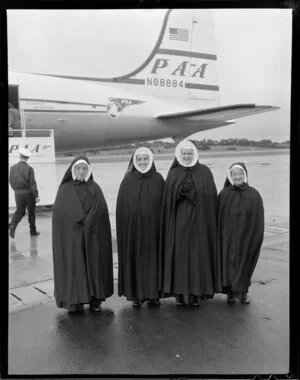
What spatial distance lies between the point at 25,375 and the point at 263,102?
3170 millimetres

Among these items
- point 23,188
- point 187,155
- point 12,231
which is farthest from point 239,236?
point 12,231

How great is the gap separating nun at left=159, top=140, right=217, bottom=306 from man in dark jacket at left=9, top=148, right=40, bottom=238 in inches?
52.7

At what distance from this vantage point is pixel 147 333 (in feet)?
12.0

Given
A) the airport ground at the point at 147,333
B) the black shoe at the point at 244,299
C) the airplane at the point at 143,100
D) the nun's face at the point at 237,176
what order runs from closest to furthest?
the airport ground at the point at 147,333 < the airplane at the point at 143,100 < the nun's face at the point at 237,176 < the black shoe at the point at 244,299

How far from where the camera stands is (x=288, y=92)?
333 cm

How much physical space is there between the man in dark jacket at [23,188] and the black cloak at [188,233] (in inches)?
52.7

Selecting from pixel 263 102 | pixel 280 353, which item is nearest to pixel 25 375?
pixel 280 353

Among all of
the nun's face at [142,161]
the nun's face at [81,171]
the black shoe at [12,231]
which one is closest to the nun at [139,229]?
the nun's face at [142,161]

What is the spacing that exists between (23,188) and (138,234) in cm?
122

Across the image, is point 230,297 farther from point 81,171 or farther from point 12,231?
point 12,231

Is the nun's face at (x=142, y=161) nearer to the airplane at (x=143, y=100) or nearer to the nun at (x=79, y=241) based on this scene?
the airplane at (x=143, y=100)

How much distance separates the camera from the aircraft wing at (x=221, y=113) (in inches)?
143
